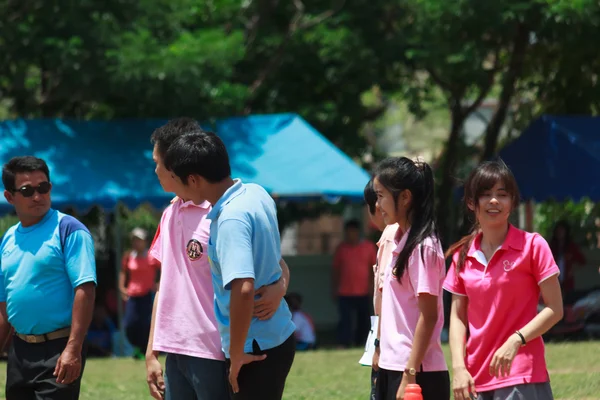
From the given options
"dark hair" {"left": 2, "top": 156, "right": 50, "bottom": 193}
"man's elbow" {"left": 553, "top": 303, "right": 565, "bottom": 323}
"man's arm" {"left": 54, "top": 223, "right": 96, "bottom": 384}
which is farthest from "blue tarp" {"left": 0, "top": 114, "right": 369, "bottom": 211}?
"man's elbow" {"left": 553, "top": 303, "right": 565, "bottom": 323}

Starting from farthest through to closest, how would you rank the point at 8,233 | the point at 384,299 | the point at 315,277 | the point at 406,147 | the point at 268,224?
the point at 406,147 < the point at 315,277 < the point at 8,233 < the point at 384,299 < the point at 268,224

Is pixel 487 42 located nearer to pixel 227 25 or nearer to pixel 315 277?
pixel 227 25

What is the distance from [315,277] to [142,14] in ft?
22.6

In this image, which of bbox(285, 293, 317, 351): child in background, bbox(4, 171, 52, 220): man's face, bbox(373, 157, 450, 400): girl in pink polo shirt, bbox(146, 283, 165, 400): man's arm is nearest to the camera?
bbox(373, 157, 450, 400): girl in pink polo shirt

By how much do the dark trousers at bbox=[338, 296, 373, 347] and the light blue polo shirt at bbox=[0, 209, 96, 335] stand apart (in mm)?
10428

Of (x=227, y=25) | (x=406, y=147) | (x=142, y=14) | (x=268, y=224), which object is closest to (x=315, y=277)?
(x=227, y=25)

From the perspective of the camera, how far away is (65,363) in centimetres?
517

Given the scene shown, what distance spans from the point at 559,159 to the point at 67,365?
1057 centimetres

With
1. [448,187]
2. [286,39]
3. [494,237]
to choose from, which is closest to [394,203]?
[494,237]

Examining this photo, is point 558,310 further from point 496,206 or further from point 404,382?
point 404,382

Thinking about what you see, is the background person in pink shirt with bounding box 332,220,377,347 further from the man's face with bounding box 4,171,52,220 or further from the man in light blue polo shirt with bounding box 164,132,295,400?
the man in light blue polo shirt with bounding box 164,132,295,400

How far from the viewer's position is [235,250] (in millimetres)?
4043

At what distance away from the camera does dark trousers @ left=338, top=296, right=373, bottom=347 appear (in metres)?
15.6

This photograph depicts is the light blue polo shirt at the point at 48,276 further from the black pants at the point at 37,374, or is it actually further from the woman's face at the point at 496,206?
the woman's face at the point at 496,206
